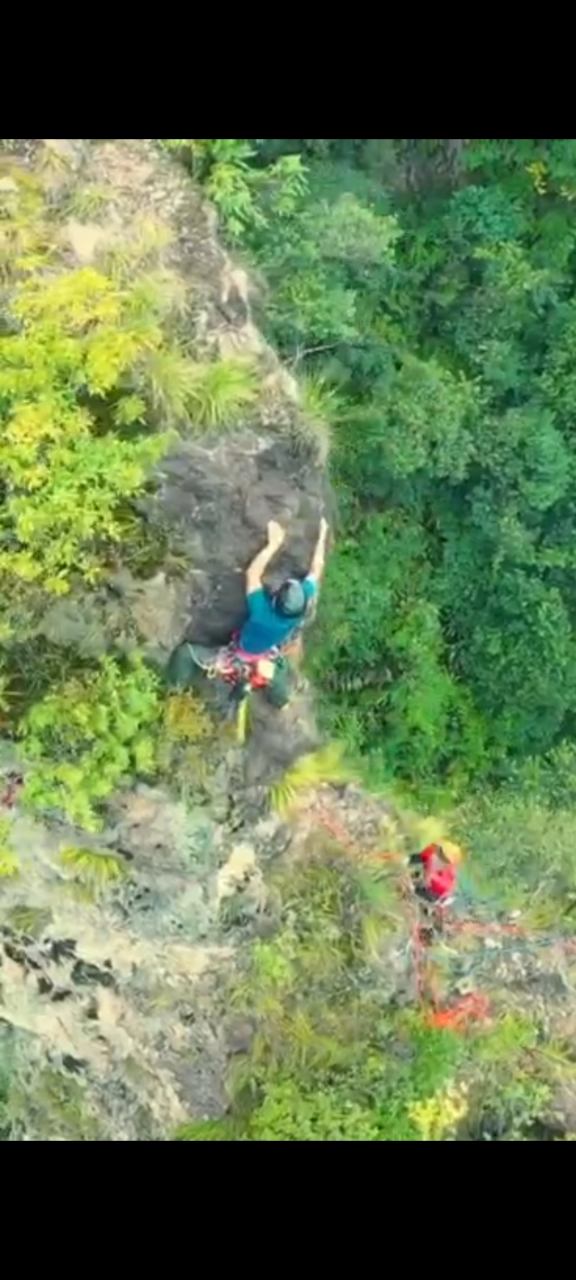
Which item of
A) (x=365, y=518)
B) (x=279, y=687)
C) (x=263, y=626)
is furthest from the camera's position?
(x=365, y=518)

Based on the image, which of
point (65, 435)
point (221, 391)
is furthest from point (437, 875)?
point (65, 435)

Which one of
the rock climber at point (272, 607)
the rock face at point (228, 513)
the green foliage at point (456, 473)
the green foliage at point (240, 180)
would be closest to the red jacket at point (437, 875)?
the rock climber at point (272, 607)

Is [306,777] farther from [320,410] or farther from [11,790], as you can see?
[320,410]

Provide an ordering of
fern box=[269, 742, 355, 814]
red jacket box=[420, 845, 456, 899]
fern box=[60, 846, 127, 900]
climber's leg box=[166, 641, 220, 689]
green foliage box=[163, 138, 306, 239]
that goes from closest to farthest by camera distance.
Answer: climber's leg box=[166, 641, 220, 689], fern box=[60, 846, 127, 900], fern box=[269, 742, 355, 814], green foliage box=[163, 138, 306, 239], red jacket box=[420, 845, 456, 899]

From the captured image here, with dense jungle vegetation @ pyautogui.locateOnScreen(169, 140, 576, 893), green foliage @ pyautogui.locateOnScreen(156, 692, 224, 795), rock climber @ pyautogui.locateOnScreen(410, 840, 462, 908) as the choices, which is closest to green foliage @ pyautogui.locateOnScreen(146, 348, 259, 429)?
green foliage @ pyautogui.locateOnScreen(156, 692, 224, 795)

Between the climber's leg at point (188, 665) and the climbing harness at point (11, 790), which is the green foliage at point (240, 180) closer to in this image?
the climber's leg at point (188, 665)

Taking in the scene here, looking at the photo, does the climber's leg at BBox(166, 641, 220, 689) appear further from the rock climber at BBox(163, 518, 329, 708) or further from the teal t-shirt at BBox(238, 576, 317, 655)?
the teal t-shirt at BBox(238, 576, 317, 655)
